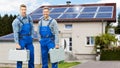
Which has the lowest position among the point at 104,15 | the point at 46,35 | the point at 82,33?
the point at 82,33

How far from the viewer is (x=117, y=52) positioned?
35594 mm

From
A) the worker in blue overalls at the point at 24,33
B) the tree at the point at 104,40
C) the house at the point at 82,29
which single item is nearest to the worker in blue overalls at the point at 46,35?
the worker in blue overalls at the point at 24,33

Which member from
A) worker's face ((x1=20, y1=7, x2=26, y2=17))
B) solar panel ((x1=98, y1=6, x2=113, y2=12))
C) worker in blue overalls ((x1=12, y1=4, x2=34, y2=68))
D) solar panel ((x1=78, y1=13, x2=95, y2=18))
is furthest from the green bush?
worker's face ((x1=20, y1=7, x2=26, y2=17))

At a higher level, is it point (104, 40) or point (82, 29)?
point (82, 29)

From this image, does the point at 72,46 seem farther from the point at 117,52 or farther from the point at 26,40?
the point at 26,40

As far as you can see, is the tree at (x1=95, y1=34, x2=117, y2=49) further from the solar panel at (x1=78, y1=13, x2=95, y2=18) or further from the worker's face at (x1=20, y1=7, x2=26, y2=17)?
the worker's face at (x1=20, y1=7, x2=26, y2=17)

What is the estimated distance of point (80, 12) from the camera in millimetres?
42031

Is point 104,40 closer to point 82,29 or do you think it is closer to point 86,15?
point 82,29

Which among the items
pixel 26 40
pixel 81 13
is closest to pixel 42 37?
pixel 26 40

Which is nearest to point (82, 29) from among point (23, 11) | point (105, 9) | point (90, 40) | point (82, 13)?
point (90, 40)

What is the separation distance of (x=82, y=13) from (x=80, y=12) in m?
0.72

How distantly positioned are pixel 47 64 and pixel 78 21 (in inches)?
1159

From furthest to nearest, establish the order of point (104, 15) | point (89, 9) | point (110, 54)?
point (89, 9) → point (104, 15) → point (110, 54)

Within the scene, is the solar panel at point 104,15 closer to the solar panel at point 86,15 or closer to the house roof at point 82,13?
the house roof at point 82,13
